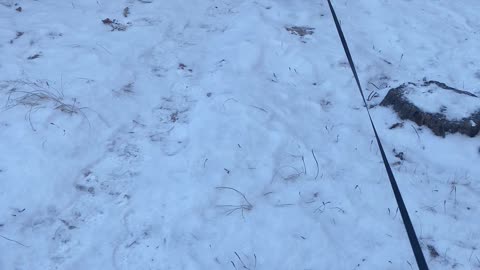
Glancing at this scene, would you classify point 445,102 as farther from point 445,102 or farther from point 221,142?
point 221,142

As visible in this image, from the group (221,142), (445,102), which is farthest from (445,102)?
(221,142)

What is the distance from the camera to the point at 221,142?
4.00 metres

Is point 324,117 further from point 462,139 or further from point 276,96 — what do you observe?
point 462,139

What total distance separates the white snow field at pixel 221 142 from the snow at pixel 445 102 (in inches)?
8.1

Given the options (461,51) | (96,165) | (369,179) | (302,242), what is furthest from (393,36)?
(96,165)

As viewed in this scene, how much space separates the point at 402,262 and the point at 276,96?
201cm

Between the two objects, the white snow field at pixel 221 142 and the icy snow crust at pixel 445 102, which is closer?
the white snow field at pixel 221 142

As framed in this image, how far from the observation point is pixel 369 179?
376cm

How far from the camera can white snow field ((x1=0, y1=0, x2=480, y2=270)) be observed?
324cm

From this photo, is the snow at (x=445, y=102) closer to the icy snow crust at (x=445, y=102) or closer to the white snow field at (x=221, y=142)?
the icy snow crust at (x=445, y=102)

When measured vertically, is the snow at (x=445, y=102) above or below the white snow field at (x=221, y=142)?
above

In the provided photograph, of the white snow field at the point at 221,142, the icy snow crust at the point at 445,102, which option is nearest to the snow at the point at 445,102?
the icy snow crust at the point at 445,102

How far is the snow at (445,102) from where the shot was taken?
4133 mm

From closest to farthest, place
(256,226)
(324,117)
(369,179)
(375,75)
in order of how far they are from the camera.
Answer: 1. (256,226)
2. (369,179)
3. (324,117)
4. (375,75)
